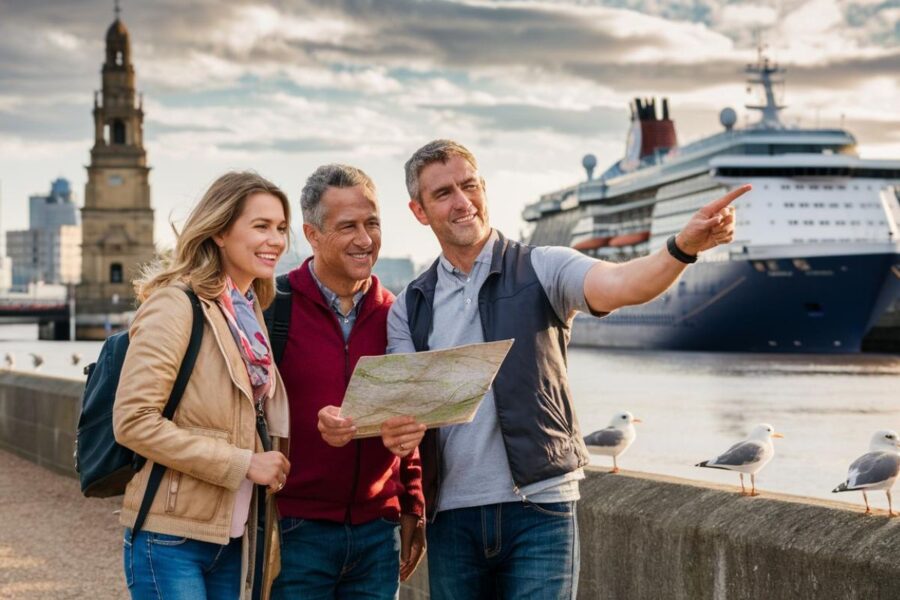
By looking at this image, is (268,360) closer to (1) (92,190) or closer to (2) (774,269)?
(2) (774,269)

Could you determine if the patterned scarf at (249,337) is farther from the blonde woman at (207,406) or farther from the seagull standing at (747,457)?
the seagull standing at (747,457)

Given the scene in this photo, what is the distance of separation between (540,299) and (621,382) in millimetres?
32971

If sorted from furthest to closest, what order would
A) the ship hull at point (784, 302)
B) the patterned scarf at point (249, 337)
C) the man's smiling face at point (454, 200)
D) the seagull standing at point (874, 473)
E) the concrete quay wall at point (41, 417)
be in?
the ship hull at point (784, 302) < the concrete quay wall at point (41, 417) < the seagull standing at point (874, 473) < the man's smiling face at point (454, 200) < the patterned scarf at point (249, 337)

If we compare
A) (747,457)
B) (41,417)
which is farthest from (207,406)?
(41,417)

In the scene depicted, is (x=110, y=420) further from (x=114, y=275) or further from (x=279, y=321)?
(x=114, y=275)

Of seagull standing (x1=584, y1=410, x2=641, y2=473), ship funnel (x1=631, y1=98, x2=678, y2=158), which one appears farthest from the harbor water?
ship funnel (x1=631, y1=98, x2=678, y2=158)

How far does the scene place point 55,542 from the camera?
7430 mm

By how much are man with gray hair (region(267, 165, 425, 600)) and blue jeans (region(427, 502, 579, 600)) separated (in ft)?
0.81

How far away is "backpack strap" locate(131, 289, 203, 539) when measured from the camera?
→ 2867 millimetres

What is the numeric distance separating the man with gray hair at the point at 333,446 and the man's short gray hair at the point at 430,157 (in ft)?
0.57

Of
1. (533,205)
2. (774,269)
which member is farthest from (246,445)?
(533,205)

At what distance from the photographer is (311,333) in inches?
132

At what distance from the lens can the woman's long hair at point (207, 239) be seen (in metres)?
2.97

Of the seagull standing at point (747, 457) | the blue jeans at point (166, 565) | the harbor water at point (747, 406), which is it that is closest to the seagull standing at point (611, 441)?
the seagull standing at point (747, 457)
